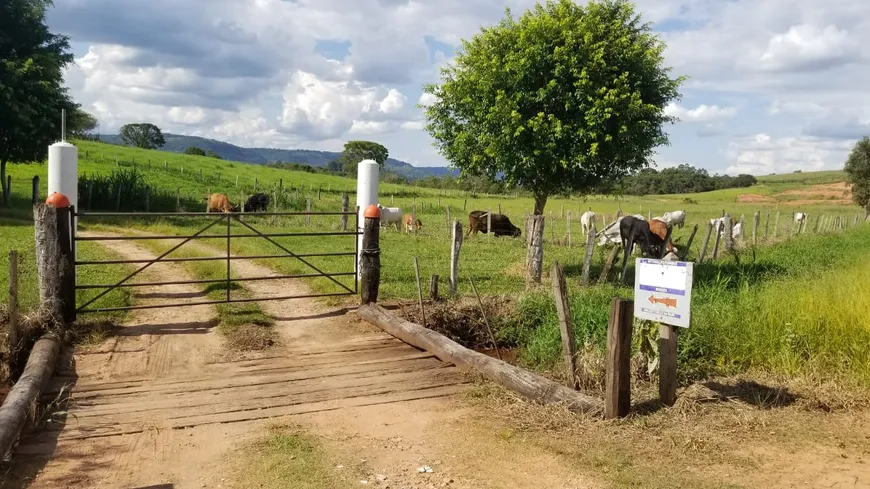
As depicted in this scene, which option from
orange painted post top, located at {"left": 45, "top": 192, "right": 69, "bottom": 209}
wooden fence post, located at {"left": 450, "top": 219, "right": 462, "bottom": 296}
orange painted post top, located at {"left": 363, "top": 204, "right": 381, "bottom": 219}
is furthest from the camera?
wooden fence post, located at {"left": 450, "top": 219, "right": 462, "bottom": 296}

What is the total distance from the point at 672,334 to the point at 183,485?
14.5ft

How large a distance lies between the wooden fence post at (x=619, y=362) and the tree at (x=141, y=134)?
109m

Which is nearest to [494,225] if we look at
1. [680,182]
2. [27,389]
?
[27,389]

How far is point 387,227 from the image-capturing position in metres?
Result: 24.2

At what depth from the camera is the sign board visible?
595 centimetres

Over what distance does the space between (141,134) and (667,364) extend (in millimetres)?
112043

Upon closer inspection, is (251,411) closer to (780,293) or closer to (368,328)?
(368,328)

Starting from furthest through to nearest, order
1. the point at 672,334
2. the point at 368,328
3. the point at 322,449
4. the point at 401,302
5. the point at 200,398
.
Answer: the point at 401,302
the point at 368,328
the point at 200,398
the point at 672,334
the point at 322,449

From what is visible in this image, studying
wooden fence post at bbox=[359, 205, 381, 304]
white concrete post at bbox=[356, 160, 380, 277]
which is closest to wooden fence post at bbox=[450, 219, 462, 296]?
wooden fence post at bbox=[359, 205, 381, 304]

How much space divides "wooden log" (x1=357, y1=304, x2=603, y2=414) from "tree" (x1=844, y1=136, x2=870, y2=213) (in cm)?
4266

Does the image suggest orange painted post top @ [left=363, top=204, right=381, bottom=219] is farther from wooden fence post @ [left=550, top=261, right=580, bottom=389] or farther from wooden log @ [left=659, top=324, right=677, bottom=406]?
wooden log @ [left=659, top=324, right=677, bottom=406]

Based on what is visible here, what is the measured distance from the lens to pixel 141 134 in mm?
105312

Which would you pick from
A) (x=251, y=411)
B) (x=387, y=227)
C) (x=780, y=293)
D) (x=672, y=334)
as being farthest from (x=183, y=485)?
(x=387, y=227)

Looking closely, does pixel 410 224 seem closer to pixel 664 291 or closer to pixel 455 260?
pixel 455 260
